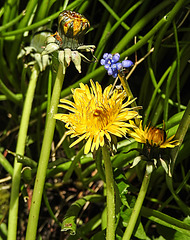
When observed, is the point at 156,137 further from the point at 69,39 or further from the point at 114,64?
the point at 69,39

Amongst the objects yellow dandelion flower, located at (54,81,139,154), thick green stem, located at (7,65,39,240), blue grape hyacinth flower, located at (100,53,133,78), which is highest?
blue grape hyacinth flower, located at (100,53,133,78)

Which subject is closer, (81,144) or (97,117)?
(97,117)

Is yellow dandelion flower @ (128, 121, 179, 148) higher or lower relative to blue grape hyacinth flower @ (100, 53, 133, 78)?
lower

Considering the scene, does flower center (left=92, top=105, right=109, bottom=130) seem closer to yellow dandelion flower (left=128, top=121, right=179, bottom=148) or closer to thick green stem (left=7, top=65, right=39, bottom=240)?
yellow dandelion flower (left=128, top=121, right=179, bottom=148)

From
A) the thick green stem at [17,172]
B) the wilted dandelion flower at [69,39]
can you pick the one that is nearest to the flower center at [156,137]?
the wilted dandelion flower at [69,39]

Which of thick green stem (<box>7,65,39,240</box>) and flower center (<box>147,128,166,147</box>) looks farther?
thick green stem (<box>7,65,39,240</box>)

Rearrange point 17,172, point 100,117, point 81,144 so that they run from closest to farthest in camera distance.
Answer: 1. point 100,117
2. point 17,172
3. point 81,144

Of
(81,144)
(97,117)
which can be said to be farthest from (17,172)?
(97,117)

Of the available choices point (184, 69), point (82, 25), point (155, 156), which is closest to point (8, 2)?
point (82, 25)

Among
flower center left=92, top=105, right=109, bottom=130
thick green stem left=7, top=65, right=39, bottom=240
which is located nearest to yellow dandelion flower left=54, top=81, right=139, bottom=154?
flower center left=92, top=105, right=109, bottom=130

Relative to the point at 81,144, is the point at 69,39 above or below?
above
